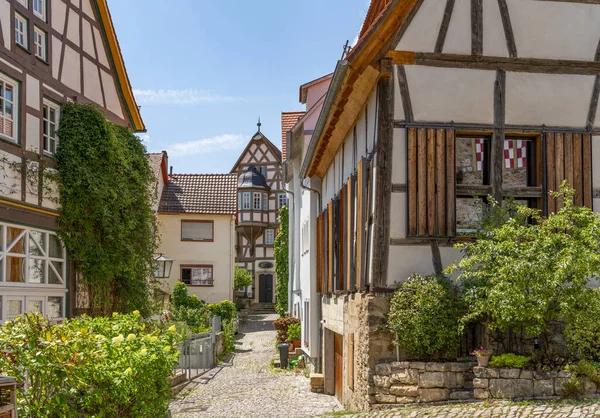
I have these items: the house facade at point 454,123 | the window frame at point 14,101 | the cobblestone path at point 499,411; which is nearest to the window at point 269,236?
the window frame at point 14,101

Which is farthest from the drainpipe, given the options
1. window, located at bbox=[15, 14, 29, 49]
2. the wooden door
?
window, located at bbox=[15, 14, 29, 49]

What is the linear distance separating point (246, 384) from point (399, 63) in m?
10.5

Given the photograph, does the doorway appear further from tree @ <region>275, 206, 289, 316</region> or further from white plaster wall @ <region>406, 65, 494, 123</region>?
white plaster wall @ <region>406, 65, 494, 123</region>

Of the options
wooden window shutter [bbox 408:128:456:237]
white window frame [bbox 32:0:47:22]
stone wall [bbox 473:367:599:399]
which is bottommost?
stone wall [bbox 473:367:599:399]

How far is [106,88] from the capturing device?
683 inches

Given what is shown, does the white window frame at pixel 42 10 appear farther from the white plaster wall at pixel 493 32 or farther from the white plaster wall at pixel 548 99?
the white plaster wall at pixel 548 99

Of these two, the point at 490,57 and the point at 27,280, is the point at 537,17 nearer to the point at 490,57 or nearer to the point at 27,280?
the point at 490,57

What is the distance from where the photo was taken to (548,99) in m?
10.8

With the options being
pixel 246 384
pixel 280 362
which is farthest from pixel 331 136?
pixel 280 362

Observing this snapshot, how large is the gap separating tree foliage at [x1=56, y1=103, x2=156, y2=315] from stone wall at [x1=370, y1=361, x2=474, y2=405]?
316 inches

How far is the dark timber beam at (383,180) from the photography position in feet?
33.8

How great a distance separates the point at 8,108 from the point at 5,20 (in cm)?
157

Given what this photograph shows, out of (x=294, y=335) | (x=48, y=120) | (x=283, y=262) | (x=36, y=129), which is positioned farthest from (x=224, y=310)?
(x=36, y=129)

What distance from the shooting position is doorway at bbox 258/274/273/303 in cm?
5050
